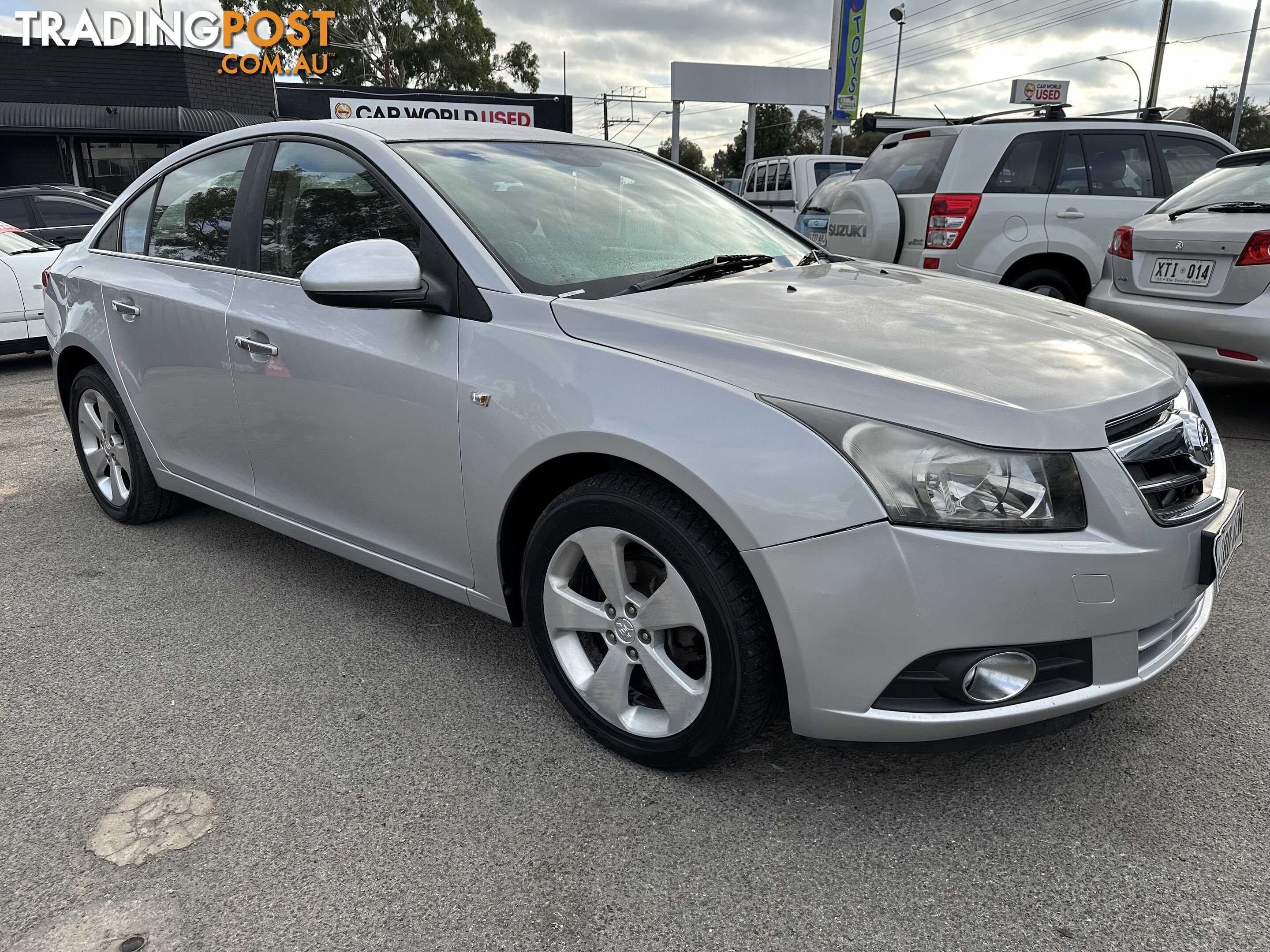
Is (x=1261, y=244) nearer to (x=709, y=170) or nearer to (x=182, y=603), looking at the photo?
(x=182, y=603)

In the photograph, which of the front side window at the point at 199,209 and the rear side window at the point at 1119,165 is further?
the rear side window at the point at 1119,165

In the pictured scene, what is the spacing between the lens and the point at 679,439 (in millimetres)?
2086

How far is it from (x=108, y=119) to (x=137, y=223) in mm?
24103

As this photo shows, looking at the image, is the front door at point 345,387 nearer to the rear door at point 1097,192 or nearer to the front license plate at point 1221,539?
the front license plate at point 1221,539

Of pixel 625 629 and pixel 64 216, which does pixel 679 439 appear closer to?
pixel 625 629

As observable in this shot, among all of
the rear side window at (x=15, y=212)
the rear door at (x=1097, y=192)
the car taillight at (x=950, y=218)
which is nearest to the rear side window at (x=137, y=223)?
the car taillight at (x=950, y=218)

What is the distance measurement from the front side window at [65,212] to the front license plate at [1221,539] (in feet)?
37.8

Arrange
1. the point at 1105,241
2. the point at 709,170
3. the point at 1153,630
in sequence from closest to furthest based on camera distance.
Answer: the point at 1153,630 < the point at 1105,241 < the point at 709,170

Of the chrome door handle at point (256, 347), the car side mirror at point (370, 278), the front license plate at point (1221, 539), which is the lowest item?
the front license plate at point (1221, 539)

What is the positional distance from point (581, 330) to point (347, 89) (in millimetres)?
25419

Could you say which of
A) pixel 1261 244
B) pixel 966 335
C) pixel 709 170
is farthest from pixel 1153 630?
pixel 709 170

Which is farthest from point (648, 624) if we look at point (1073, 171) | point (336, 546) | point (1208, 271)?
point (1073, 171)

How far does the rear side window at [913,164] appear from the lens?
684 centimetres

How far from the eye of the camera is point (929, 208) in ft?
21.8
